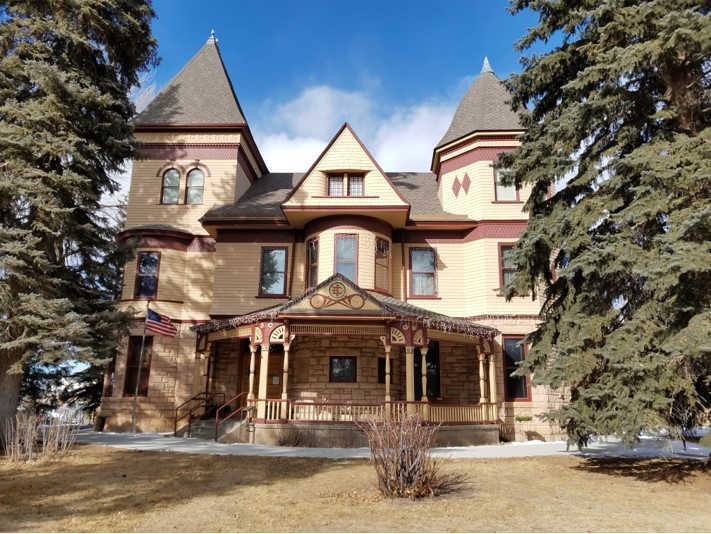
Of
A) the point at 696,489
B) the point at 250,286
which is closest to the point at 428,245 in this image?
the point at 250,286

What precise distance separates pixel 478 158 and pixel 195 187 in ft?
39.2

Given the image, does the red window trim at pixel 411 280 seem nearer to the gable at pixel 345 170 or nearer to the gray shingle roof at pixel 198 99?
the gable at pixel 345 170

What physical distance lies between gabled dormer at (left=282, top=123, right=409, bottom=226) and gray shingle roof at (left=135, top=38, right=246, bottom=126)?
4.76 metres

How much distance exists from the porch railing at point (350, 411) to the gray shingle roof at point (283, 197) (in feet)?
24.9

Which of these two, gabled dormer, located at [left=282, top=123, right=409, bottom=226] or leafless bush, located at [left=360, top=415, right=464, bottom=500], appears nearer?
leafless bush, located at [left=360, top=415, right=464, bottom=500]

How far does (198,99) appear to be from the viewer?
21.9m

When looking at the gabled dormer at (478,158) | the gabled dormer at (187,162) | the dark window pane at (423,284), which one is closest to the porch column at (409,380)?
the dark window pane at (423,284)

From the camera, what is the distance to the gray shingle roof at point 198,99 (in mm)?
20891

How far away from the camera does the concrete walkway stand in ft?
38.7

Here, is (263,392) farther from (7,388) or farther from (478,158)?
(478,158)

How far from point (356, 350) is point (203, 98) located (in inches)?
543

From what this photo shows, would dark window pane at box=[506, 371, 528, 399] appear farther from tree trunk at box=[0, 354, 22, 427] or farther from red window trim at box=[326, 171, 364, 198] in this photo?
tree trunk at box=[0, 354, 22, 427]

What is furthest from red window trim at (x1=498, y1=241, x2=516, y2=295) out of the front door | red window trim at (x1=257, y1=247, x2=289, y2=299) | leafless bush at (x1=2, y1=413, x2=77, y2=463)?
leafless bush at (x1=2, y1=413, x2=77, y2=463)

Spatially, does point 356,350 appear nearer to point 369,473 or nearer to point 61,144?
point 369,473
